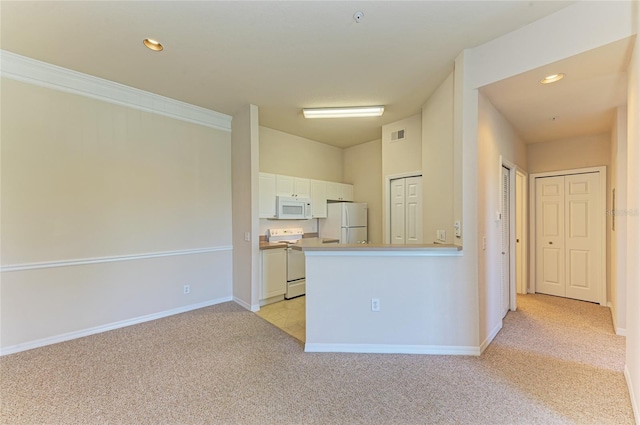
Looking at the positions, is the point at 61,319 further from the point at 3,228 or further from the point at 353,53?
the point at 353,53

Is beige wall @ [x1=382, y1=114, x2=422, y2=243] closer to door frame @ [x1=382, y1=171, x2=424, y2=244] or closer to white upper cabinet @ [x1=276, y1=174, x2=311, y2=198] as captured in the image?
door frame @ [x1=382, y1=171, x2=424, y2=244]

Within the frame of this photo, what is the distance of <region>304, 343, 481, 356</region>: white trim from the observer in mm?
2533

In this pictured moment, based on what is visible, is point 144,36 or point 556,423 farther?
point 144,36

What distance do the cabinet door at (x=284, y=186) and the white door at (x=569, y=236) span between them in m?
4.27

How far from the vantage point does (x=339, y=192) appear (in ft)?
17.9

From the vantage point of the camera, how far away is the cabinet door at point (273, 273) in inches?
155

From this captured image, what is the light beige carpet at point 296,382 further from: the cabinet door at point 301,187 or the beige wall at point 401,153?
the cabinet door at point 301,187

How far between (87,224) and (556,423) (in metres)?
4.52

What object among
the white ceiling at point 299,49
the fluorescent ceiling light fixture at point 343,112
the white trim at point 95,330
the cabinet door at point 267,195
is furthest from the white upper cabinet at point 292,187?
the white trim at point 95,330

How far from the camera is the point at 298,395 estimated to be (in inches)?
77.4

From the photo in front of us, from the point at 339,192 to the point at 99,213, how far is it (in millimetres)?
3846

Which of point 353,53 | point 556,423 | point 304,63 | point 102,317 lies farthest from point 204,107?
point 556,423

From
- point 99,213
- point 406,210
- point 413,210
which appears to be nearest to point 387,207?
point 406,210

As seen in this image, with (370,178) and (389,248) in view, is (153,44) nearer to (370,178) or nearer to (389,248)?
(389,248)
